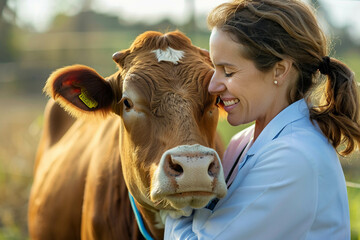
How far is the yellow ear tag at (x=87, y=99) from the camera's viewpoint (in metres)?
3.22

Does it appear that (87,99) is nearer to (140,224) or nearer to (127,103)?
(127,103)

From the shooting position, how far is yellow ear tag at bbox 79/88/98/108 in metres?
3.22

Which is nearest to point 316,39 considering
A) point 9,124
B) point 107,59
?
point 9,124

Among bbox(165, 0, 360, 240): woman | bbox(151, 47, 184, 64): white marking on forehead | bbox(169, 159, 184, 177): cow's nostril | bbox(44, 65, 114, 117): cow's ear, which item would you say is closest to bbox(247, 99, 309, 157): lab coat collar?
bbox(165, 0, 360, 240): woman

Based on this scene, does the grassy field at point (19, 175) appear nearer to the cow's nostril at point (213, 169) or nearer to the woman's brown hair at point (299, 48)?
the woman's brown hair at point (299, 48)

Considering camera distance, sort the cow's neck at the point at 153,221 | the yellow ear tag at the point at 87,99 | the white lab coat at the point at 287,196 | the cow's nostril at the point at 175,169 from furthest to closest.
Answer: the yellow ear tag at the point at 87,99 → the cow's neck at the point at 153,221 → the cow's nostril at the point at 175,169 → the white lab coat at the point at 287,196

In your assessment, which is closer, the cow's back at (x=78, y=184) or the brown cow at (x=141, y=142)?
the brown cow at (x=141, y=142)

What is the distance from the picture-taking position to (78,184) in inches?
161

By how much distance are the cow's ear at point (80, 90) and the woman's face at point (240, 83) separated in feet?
2.81

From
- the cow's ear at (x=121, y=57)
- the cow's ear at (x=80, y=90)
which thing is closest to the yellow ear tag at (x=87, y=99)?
the cow's ear at (x=80, y=90)

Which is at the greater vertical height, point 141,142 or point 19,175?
point 141,142

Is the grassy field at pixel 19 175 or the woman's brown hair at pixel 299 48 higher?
the woman's brown hair at pixel 299 48

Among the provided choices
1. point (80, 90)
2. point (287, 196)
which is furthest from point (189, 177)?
point (80, 90)

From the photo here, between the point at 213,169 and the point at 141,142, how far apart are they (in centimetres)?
68
